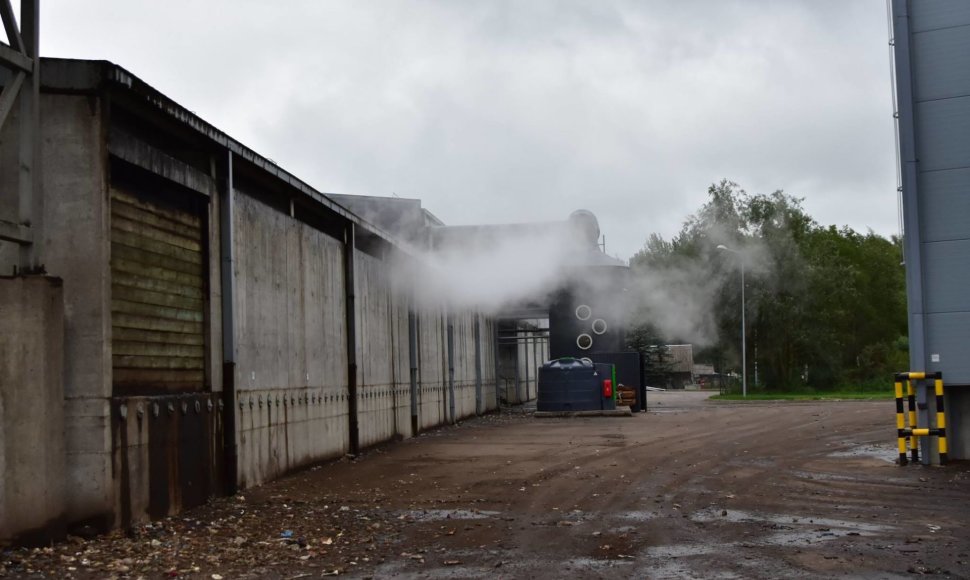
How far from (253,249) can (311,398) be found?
2.93 metres

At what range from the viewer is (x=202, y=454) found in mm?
10391

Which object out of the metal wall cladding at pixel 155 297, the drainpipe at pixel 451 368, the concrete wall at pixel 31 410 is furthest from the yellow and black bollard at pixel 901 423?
Answer: the drainpipe at pixel 451 368

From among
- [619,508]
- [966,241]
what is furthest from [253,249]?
[966,241]

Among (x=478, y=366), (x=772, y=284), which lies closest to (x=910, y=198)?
(x=478, y=366)

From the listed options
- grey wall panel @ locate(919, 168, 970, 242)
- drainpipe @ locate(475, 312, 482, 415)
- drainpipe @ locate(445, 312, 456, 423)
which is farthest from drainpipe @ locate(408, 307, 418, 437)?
grey wall panel @ locate(919, 168, 970, 242)

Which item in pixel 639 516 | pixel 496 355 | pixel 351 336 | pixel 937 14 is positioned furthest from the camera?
pixel 496 355

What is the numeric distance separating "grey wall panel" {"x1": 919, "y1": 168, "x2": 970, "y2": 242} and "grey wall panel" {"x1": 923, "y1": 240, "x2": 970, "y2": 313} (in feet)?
0.44

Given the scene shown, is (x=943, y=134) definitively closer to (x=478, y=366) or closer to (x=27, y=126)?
(x=27, y=126)

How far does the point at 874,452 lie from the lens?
49.6 ft

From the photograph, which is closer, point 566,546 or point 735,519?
point 566,546

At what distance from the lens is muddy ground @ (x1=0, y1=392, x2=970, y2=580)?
271 inches

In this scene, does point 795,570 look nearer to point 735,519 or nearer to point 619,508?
point 735,519

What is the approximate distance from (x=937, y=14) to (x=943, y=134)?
65.4 inches

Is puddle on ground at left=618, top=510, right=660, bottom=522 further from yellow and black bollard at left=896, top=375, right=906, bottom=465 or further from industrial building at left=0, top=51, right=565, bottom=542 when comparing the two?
yellow and black bollard at left=896, top=375, right=906, bottom=465
